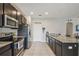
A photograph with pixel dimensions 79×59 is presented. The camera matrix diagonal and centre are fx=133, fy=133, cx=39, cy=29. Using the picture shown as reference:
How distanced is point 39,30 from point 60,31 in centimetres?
189

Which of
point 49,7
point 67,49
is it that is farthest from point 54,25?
point 67,49

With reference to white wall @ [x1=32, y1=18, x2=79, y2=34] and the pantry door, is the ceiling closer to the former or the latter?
white wall @ [x1=32, y1=18, x2=79, y2=34]

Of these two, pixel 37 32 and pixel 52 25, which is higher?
pixel 52 25

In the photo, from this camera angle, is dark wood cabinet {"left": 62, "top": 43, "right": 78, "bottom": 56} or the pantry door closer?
dark wood cabinet {"left": 62, "top": 43, "right": 78, "bottom": 56}

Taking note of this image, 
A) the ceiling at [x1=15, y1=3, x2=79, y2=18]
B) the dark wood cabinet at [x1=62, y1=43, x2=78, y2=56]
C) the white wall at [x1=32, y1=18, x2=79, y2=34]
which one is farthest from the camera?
the white wall at [x1=32, y1=18, x2=79, y2=34]

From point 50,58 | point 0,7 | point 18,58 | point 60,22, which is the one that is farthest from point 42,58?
point 60,22

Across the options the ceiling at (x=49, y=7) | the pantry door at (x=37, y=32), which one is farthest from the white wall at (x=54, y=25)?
the ceiling at (x=49, y=7)

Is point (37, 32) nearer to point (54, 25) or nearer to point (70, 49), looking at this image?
point (54, 25)

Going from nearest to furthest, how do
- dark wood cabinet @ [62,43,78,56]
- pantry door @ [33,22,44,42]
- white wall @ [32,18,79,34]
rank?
dark wood cabinet @ [62,43,78,56] < white wall @ [32,18,79,34] < pantry door @ [33,22,44,42]

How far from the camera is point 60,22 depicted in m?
11.6

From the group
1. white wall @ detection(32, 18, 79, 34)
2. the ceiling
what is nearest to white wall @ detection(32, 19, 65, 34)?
white wall @ detection(32, 18, 79, 34)

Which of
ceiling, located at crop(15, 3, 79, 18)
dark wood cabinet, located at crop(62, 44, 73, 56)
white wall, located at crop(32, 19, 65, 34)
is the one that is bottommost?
dark wood cabinet, located at crop(62, 44, 73, 56)

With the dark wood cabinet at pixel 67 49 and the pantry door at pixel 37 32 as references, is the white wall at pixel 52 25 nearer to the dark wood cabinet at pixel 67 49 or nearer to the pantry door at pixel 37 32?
the pantry door at pixel 37 32

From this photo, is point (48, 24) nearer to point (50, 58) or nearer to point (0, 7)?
point (0, 7)
